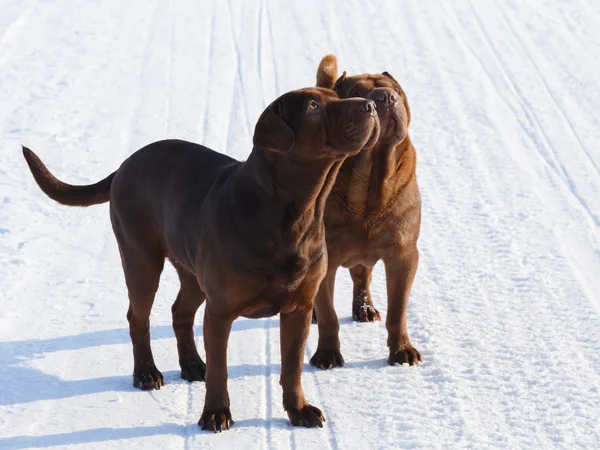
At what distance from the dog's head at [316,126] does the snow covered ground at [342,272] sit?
142 centimetres

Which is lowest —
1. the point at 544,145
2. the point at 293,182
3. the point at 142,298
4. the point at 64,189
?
the point at 142,298

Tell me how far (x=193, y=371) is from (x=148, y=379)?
0.85ft

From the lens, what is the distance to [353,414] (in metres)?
5.22

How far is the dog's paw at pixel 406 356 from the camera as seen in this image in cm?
582

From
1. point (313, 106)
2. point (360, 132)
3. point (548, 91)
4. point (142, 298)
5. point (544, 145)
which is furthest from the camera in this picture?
point (548, 91)

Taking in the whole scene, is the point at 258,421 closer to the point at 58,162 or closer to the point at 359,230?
the point at 359,230

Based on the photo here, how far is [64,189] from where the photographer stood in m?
5.76

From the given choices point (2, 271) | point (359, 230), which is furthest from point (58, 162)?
point (359, 230)

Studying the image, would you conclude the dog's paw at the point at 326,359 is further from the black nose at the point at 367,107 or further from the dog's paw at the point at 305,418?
the black nose at the point at 367,107

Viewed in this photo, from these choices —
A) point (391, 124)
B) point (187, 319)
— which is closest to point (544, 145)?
point (391, 124)

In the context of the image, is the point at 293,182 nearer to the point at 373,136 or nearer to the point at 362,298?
the point at 373,136

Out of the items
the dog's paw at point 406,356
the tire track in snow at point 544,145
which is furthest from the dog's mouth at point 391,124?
the tire track in snow at point 544,145

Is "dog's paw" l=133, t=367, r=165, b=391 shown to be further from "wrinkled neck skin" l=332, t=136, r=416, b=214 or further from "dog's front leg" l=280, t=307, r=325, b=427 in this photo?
"wrinkled neck skin" l=332, t=136, r=416, b=214

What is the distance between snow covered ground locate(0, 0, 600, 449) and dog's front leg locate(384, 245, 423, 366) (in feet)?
0.47
